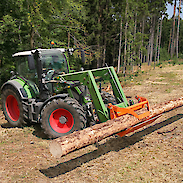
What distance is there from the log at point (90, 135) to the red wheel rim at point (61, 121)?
4.36 ft

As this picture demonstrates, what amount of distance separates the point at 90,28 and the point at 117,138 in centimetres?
2238

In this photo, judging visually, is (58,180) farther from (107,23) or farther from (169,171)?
(107,23)

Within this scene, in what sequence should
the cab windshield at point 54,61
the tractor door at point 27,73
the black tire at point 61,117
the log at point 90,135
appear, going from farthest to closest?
1. the tractor door at point 27,73
2. the cab windshield at point 54,61
3. the black tire at point 61,117
4. the log at point 90,135

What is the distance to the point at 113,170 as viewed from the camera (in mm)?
4516

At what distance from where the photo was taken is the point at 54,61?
6805mm

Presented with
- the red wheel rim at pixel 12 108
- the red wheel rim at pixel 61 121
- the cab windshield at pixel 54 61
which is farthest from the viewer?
the red wheel rim at pixel 12 108

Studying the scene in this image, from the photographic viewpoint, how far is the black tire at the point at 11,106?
22.5 ft

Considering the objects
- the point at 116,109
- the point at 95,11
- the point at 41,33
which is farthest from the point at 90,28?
the point at 116,109

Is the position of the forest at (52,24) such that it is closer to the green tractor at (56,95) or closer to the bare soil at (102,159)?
the green tractor at (56,95)

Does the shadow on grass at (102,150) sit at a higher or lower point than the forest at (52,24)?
lower

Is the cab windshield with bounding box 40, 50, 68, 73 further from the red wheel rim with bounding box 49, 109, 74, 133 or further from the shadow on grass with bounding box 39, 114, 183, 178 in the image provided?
the shadow on grass with bounding box 39, 114, 183, 178

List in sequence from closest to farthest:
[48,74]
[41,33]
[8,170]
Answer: [8,170] < [48,74] < [41,33]

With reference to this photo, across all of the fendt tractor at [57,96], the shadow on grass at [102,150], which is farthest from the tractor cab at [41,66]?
the shadow on grass at [102,150]

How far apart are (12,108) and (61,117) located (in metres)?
2.96
